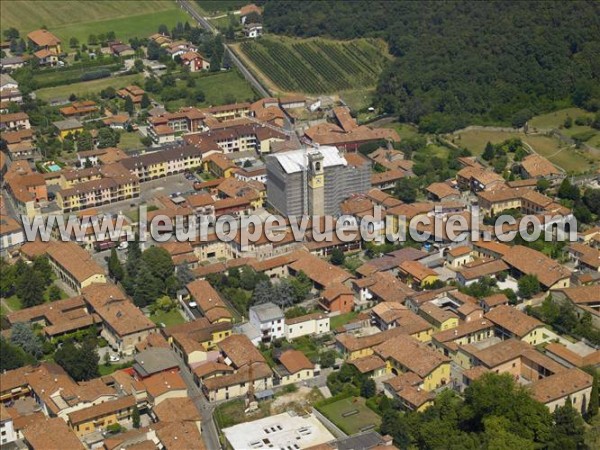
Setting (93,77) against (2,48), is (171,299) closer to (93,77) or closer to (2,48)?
(93,77)

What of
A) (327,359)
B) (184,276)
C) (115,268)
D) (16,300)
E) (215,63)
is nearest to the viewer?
(327,359)

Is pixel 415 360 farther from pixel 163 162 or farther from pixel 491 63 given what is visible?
pixel 491 63

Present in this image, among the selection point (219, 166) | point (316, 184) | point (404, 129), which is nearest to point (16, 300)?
point (316, 184)

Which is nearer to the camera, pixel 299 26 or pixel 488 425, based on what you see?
pixel 488 425

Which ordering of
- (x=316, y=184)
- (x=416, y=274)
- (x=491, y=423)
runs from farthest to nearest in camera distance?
(x=316, y=184), (x=416, y=274), (x=491, y=423)

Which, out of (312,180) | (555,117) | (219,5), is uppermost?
(219,5)

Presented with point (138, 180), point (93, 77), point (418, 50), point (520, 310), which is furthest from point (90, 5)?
point (520, 310)

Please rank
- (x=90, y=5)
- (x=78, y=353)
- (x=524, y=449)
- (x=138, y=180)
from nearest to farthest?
(x=524, y=449) → (x=78, y=353) → (x=138, y=180) → (x=90, y=5)
